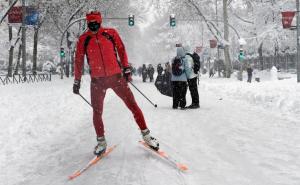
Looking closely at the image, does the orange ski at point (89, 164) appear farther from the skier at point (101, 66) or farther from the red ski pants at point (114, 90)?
the red ski pants at point (114, 90)

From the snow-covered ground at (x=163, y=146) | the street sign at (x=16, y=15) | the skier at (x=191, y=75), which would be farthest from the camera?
the street sign at (x=16, y=15)

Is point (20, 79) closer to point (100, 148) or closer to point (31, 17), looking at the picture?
point (31, 17)

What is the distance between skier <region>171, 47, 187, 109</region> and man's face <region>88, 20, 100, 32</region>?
7.09m

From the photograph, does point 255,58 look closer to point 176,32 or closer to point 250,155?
point 176,32

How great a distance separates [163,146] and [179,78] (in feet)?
20.6

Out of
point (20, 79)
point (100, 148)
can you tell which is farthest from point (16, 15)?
point (100, 148)

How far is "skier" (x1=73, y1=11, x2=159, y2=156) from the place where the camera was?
6.26 meters

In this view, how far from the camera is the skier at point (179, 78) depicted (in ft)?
43.4

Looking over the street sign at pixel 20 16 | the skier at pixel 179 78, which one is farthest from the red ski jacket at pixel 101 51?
the street sign at pixel 20 16

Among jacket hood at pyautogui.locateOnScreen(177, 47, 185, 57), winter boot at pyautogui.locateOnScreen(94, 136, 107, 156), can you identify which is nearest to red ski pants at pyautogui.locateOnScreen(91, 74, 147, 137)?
winter boot at pyautogui.locateOnScreen(94, 136, 107, 156)

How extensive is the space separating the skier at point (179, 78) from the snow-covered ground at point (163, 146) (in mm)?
620

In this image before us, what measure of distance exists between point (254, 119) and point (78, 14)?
3391 centimetres

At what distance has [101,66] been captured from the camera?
6.30 meters

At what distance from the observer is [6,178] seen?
6.04 meters
